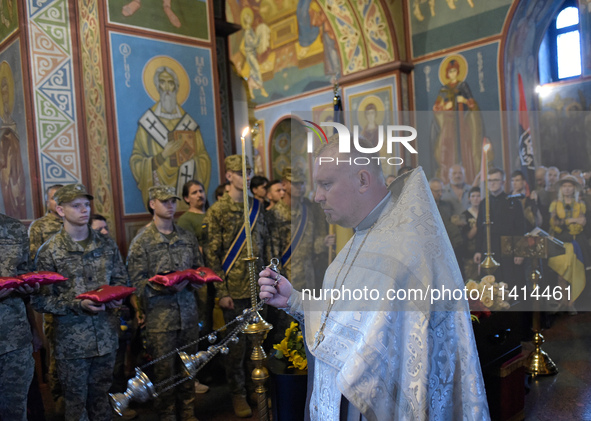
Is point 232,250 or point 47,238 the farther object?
point 47,238

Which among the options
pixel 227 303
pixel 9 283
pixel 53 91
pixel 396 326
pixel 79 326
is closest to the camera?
pixel 396 326

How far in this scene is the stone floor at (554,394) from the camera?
3633mm

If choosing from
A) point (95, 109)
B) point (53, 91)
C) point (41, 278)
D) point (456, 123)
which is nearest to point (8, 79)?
point (53, 91)

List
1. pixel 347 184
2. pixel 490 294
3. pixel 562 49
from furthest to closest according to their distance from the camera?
pixel 562 49 → pixel 490 294 → pixel 347 184

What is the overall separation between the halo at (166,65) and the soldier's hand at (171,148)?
44 centimetres

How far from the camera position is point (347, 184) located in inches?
67.7

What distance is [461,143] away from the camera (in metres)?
7.41

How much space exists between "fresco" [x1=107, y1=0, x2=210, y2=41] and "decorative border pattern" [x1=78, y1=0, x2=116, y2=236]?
25cm

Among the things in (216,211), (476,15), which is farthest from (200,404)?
(476,15)

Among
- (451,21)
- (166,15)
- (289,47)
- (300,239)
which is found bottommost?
(300,239)

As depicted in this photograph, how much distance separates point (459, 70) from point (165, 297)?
5.79m

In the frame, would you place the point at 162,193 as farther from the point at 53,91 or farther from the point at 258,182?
the point at 53,91

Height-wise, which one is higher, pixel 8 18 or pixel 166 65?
pixel 8 18

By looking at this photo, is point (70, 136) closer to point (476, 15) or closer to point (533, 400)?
point (533, 400)
